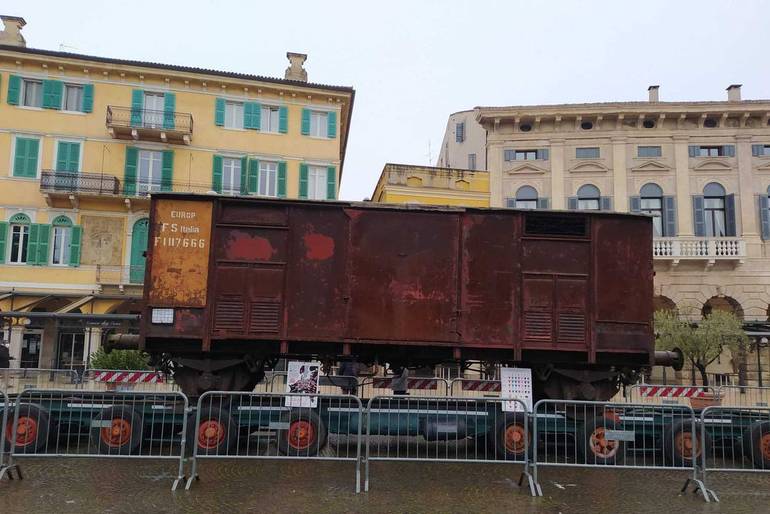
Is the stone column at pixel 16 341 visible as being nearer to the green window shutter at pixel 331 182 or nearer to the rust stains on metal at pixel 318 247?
the green window shutter at pixel 331 182

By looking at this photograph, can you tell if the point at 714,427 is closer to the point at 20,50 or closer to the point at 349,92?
the point at 349,92

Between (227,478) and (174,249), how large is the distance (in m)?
3.67

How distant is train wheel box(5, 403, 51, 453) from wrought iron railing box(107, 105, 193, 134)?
1989cm

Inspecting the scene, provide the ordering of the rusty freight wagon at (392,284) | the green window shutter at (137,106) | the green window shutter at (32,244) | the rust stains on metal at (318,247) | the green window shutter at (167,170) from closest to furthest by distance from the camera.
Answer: the rusty freight wagon at (392,284) < the rust stains on metal at (318,247) < the green window shutter at (32,244) < the green window shutter at (137,106) < the green window shutter at (167,170)

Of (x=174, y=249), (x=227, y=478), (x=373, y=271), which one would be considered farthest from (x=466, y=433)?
(x=174, y=249)

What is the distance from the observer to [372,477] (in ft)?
25.2

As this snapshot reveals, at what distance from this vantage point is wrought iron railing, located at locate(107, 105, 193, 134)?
85.9 ft

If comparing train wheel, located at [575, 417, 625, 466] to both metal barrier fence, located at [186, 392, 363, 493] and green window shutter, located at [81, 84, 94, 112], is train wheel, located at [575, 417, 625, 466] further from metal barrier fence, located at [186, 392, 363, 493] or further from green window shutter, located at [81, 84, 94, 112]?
green window shutter, located at [81, 84, 94, 112]

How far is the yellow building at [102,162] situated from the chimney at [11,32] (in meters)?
0.04

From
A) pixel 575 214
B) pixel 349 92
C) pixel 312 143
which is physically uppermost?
pixel 349 92

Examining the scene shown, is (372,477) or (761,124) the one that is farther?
(761,124)

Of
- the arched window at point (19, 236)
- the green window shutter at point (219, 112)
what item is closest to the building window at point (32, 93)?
the arched window at point (19, 236)

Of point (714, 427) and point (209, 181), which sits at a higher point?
point (209, 181)

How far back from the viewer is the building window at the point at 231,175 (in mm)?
27250
